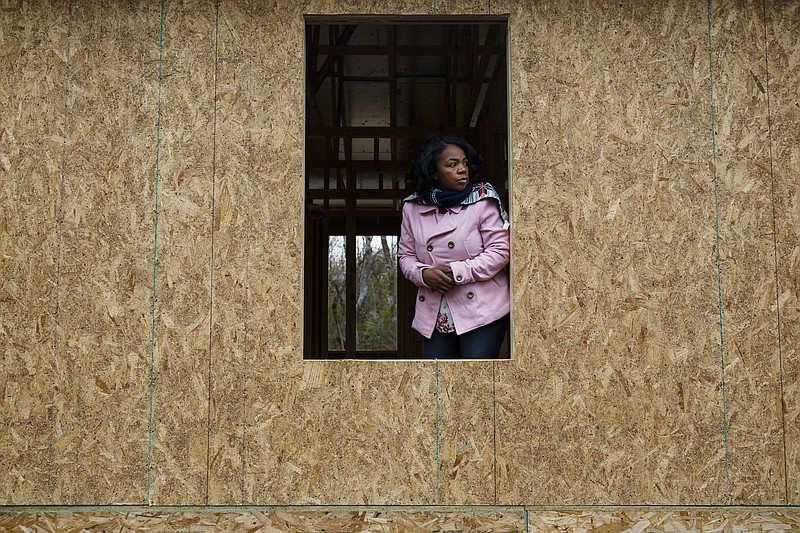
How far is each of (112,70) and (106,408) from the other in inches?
66.2

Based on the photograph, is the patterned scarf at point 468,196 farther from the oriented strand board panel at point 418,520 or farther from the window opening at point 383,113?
the window opening at point 383,113

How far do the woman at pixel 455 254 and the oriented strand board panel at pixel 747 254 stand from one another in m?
1.12

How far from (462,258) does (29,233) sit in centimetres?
216

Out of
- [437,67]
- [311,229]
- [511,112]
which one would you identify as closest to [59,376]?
[511,112]

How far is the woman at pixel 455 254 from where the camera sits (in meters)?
4.03

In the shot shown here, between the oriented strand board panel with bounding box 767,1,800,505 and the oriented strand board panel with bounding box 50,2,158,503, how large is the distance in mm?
3112

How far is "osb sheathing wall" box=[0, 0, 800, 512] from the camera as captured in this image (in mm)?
3883

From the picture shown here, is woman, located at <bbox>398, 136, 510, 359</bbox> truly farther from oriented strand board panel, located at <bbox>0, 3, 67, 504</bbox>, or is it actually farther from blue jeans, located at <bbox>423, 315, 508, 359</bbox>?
oriented strand board panel, located at <bbox>0, 3, 67, 504</bbox>

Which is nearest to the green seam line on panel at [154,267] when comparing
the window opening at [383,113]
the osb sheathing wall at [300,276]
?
the osb sheathing wall at [300,276]

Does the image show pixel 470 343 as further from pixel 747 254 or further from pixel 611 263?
pixel 747 254

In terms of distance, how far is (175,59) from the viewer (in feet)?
13.3

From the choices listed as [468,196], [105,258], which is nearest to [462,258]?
[468,196]

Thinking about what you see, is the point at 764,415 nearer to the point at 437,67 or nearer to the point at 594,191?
the point at 594,191

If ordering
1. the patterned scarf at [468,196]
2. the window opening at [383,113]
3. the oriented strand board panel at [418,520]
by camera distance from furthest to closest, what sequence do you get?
1. the window opening at [383,113]
2. the patterned scarf at [468,196]
3. the oriented strand board panel at [418,520]
